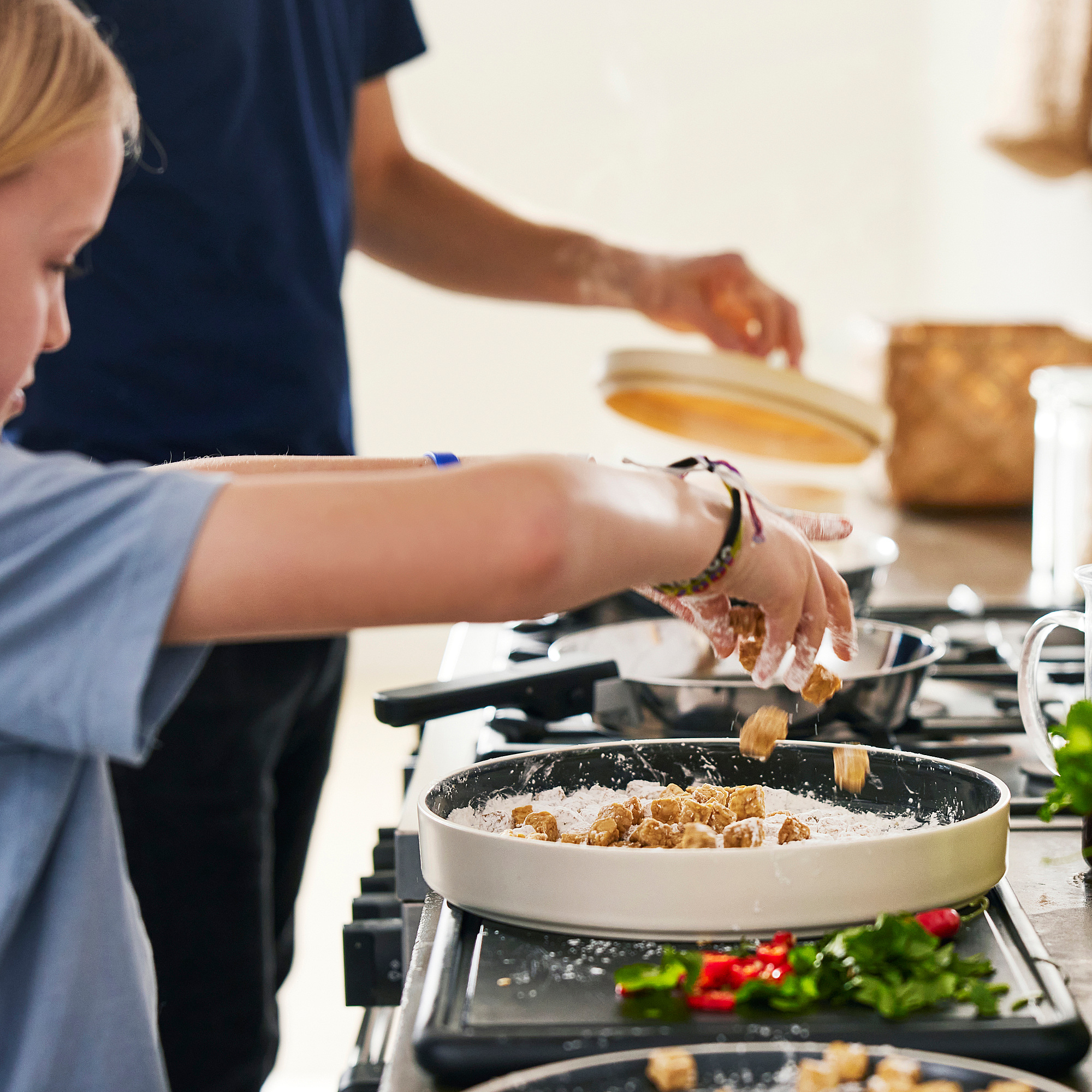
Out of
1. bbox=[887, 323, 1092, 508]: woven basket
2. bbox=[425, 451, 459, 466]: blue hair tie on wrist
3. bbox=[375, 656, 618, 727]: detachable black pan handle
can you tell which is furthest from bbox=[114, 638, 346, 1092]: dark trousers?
bbox=[887, 323, 1092, 508]: woven basket

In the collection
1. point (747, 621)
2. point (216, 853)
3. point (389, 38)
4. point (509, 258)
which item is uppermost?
point (389, 38)

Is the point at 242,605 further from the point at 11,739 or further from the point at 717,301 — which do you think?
the point at 717,301

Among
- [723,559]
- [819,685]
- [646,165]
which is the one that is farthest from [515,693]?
[646,165]

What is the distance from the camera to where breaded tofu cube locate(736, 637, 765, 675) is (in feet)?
2.49

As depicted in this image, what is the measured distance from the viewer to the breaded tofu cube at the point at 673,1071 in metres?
0.48

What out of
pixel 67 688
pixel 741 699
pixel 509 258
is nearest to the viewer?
pixel 67 688

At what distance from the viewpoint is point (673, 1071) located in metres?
0.48

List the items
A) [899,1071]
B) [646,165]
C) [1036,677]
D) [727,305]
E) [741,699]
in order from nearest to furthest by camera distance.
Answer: [899,1071]
[1036,677]
[741,699]
[727,305]
[646,165]

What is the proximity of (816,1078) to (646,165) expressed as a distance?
13.2 ft

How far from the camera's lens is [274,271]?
1423mm

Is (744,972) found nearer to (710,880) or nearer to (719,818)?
(710,880)

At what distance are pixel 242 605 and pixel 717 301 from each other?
1111 millimetres

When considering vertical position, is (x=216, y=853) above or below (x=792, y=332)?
below

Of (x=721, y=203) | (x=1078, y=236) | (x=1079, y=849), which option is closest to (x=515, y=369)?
(x=721, y=203)
